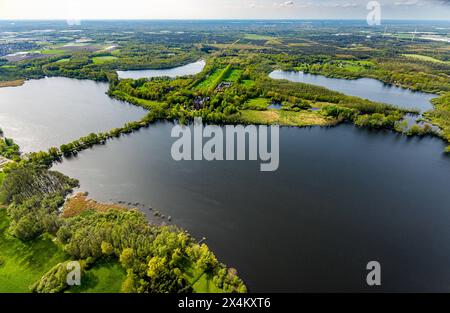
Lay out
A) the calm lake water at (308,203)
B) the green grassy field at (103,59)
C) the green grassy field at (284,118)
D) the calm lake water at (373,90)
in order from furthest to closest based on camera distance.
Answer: the green grassy field at (103,59) → the calm lake water at (373,90) → the green grassy field at (284,118) → the calm lake water at (308,203)

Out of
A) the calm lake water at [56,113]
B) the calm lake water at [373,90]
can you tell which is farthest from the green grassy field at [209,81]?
the calm lake water at [56,113]

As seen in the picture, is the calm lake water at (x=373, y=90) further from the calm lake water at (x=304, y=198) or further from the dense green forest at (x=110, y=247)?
the dense green forest at (x=110, y=247)

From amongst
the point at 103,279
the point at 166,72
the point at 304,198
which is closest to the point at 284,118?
the point at 304,198

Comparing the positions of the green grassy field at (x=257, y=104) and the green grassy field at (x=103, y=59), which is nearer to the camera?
the green grassy field at (x=257, y=104)

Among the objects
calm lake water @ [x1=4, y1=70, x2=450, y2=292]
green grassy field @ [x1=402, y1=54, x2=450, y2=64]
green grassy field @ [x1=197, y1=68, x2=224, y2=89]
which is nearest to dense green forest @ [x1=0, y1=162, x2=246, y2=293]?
calm lake water @ [x1=4, y1=70, x2=450, y2=292]

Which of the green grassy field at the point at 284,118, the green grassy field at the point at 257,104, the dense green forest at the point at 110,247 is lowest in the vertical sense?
the dense green forest at the point at 110,247

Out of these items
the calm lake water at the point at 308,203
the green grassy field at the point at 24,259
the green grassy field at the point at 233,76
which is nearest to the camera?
the green grassy field at the point at 24,259

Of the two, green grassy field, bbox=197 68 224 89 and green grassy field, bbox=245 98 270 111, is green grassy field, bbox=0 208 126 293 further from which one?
green grassy field, bbox=197 68 224 89
